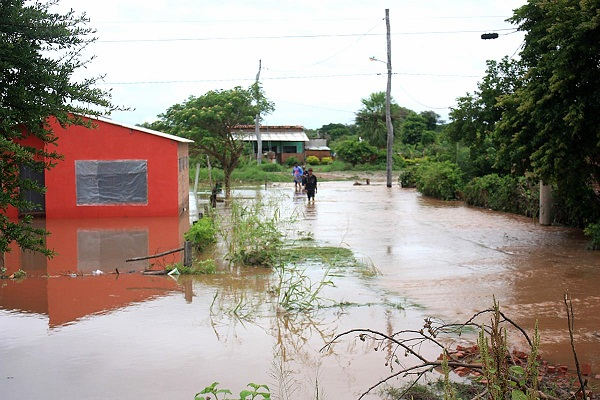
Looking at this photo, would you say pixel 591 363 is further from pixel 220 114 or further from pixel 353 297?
pixel 220 114

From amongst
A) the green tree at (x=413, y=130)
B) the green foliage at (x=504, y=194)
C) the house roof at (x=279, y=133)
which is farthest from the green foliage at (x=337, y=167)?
the green foliage at (x=504, y=194)

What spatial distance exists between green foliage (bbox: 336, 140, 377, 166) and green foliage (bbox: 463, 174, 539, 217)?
2746cm

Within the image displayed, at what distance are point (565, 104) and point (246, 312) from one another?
9.20 m

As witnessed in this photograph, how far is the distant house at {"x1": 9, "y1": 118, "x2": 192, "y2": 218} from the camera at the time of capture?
81.0ft

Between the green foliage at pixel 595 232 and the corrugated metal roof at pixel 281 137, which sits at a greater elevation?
the corrugated metal roof at pixel 281 137

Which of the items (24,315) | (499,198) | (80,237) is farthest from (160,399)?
(499,198)

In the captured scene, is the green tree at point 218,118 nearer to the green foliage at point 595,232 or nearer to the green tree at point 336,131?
the green foliage at point 595,232

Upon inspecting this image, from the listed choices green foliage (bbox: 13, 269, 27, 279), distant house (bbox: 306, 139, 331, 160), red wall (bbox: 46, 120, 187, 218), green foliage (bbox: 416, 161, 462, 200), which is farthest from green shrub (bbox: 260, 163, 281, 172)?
green foliage (bbox: 13, 269, 27, 279)

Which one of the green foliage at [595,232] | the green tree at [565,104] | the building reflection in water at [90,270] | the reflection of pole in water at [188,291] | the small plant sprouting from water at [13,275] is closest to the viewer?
the building reflection in water at [90,270]

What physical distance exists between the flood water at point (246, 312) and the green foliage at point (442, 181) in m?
13.9

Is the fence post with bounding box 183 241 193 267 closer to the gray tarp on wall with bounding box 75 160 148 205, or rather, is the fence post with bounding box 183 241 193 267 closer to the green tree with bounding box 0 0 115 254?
the green tree with bounding box 0 0 115 254

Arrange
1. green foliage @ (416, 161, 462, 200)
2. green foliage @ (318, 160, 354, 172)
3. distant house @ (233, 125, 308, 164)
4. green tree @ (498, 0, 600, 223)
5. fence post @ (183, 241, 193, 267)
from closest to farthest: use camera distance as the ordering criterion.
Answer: fence post @ (183, 241, 193, 267)
green tree @ (498, 0, 600, 223)
green foliage @ (416, 161, 462, 200)
green foliage @ (318, 160, 354, 172)
distant house @ (233, 125, 308, 164)

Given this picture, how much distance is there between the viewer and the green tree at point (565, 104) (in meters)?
15.2

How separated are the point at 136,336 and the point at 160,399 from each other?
2.60 m
